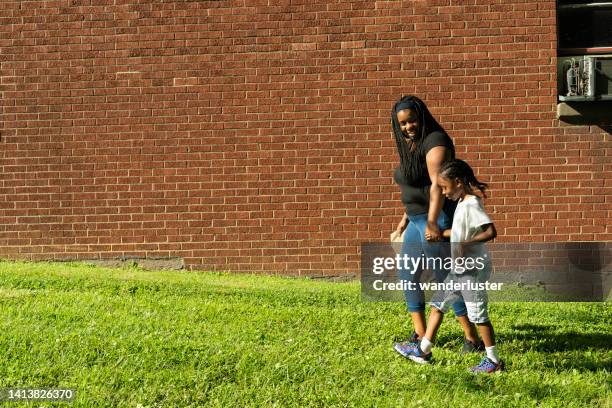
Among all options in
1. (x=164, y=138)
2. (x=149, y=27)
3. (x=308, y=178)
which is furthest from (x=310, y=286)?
(x=149, y=27)

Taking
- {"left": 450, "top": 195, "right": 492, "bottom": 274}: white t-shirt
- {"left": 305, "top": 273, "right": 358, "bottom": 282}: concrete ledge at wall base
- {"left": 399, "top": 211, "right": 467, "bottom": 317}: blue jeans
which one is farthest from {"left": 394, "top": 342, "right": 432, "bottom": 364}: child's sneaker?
{"left": 305, "top": 273, "right": 358, "bottom": 282}: concrete ledge at wall base

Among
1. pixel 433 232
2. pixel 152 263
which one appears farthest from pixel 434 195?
pixel 152 263

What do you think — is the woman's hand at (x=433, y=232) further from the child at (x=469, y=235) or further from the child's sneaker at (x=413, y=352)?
the child's sneaker at (x=413, y=352)

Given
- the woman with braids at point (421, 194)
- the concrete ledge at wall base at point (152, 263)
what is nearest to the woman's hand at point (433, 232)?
the woman with braids at point (421, 194)

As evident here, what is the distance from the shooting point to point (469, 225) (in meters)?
4.38

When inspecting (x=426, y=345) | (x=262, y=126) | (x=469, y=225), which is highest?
(x=262, y=126)

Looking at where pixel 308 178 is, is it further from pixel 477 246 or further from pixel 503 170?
pixel 477 246

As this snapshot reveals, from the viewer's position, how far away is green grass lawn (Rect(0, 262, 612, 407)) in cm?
415

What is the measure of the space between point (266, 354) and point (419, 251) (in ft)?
3.91

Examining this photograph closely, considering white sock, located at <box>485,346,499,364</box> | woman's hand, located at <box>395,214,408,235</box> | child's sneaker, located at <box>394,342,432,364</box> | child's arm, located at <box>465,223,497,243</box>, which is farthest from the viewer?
woman's hand, located at <box>395,214,408,235</box>

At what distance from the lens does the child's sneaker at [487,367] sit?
15.0 ft

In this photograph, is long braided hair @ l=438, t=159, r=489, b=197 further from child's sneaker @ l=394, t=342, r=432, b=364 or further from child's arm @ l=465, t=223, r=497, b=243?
child's sneaker @ l=394, t=342, r=432, b=364

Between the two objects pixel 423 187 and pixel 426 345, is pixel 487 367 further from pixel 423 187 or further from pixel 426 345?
pixel 423 187

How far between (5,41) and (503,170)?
650cm
